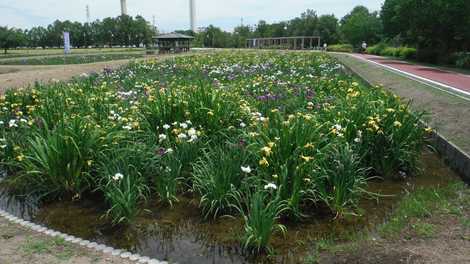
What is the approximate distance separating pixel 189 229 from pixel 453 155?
4.18 m

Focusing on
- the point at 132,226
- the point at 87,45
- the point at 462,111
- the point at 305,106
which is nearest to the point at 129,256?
the point at 132,226

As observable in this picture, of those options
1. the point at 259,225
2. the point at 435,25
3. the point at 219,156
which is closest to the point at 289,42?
the point at 435,25

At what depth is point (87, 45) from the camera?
99062 mm

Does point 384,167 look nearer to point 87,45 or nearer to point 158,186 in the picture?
point 158,186

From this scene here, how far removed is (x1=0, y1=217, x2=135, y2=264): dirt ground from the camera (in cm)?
346

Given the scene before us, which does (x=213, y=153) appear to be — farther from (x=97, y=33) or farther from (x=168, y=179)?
(x=97, y=33)

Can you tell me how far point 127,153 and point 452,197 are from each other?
3.92 metres

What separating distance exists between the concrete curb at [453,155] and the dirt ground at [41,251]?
464 cm

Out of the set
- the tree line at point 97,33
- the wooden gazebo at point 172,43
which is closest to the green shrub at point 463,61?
the wooden gazebo at point 172,43

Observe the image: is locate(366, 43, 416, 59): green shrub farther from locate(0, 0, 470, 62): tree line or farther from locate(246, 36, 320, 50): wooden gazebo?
locate(246, 36, 320, 50): wooden gazebo

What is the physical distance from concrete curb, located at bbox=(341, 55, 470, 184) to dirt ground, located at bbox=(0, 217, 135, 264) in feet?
15.2

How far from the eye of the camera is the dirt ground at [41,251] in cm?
346

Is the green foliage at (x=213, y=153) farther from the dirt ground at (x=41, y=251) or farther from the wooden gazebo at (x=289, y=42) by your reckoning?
the wooden gazebo at (x=289, y=42)

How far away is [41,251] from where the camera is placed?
11.9ft
